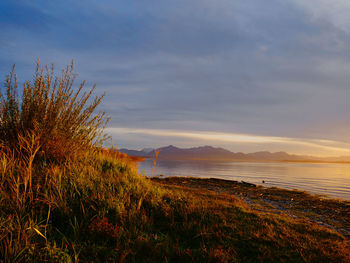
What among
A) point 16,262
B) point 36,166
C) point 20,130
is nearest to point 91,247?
point 16,262

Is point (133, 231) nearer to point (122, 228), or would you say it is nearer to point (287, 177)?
point (122, 228)

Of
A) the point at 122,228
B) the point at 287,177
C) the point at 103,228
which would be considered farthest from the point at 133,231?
the point at 287,177

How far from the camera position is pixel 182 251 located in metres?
3.60

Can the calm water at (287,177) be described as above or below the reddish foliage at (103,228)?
below

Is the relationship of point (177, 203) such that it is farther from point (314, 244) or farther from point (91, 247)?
point (314, 244)

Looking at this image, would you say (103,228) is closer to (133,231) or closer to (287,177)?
(133,231)

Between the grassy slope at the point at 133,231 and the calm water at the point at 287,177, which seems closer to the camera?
the grassy slope at the point at 133,231

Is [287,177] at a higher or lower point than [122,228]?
lower

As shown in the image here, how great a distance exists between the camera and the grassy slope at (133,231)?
11.2 feet

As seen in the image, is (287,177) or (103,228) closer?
(103,228)

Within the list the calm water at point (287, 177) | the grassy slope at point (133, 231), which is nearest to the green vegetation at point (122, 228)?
the grassy slope at point (133, 231)

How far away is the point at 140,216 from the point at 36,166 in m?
4.15

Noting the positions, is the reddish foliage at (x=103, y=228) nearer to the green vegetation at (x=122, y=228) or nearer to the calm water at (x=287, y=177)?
the green vegetation at (x=122, y=228)

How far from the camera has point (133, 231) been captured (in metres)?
4.11
